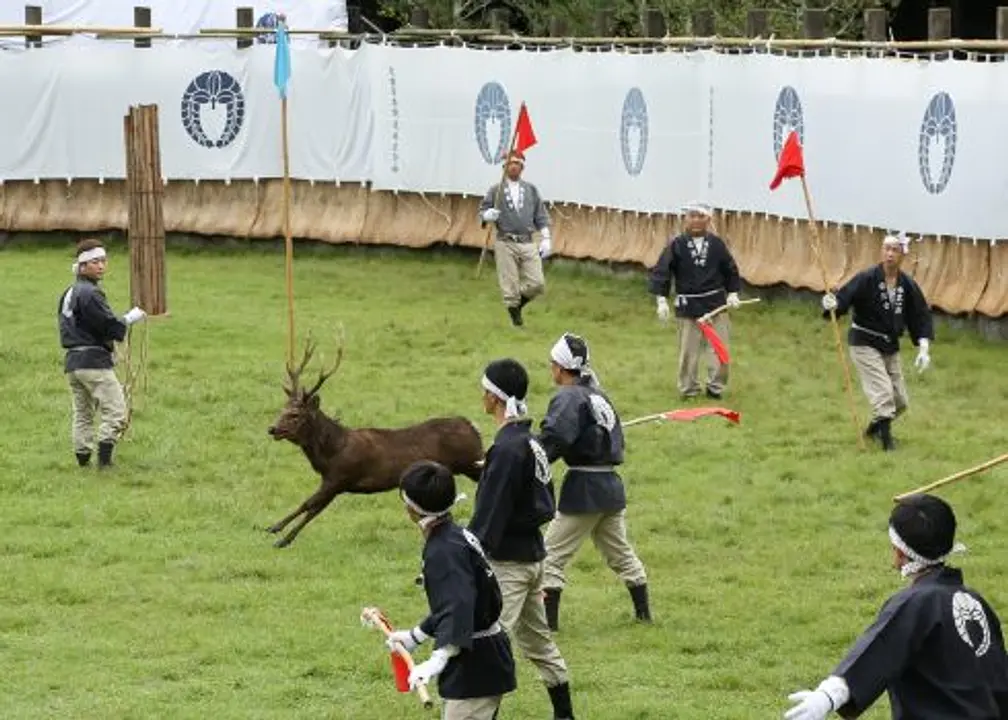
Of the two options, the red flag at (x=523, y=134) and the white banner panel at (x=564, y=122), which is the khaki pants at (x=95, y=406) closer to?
the red flag at (x=523, y=134)

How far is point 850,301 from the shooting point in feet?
64.2

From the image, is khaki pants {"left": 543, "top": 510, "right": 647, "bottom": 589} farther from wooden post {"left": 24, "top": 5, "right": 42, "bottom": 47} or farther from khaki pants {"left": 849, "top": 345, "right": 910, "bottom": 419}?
wooden post {"left": 24, "top": 5, "right": 42, "bottom": 47}

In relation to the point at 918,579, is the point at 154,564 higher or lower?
lower

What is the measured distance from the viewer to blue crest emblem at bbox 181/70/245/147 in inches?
1287

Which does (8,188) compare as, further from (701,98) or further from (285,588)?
(285,588)

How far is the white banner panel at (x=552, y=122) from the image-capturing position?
93.3 ft

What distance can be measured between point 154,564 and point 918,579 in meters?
8.24

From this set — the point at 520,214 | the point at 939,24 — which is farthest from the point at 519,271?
the point at 939,24

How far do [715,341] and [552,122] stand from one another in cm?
931

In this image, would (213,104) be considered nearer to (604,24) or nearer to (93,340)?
(604,24)

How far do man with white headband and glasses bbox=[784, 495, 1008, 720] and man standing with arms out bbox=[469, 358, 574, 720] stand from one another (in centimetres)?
342

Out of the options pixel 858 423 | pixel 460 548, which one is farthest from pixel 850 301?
pixel 460 548

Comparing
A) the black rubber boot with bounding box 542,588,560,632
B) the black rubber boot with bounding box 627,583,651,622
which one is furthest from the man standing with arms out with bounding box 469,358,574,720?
the black rubber boot with bounding box 627,583,651,622

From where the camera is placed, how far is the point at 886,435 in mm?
20031
